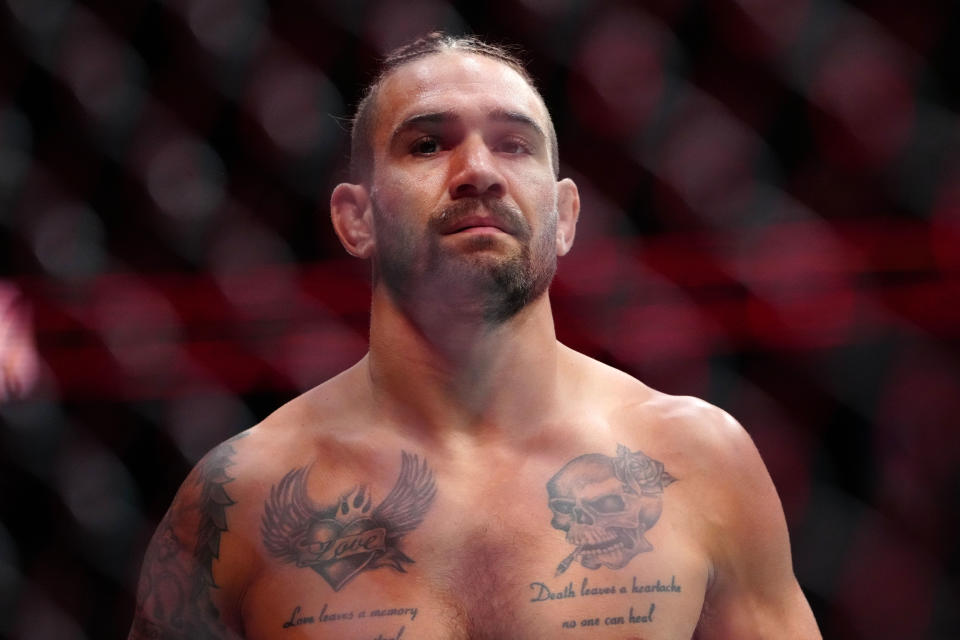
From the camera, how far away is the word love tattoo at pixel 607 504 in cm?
113

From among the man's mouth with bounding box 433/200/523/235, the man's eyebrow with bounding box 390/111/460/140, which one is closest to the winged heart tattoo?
the man's mouth with bounding box 433/200/523/235

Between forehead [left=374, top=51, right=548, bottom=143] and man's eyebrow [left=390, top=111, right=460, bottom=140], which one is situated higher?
forehead [left=374, top=51, right=548, bottom=143]

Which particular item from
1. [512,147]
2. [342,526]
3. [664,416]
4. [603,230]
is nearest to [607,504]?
[664,416]

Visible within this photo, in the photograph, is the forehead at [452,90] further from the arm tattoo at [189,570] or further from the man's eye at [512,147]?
the arm tattoo at [189,570]

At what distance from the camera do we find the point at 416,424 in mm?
1237

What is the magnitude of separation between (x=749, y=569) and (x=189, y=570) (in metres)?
0.57

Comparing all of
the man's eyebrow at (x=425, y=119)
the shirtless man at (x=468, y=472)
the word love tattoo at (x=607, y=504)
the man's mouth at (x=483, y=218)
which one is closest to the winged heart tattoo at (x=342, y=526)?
the shirtless man at (x=468, y=472)

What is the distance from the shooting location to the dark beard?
1168 millimetres

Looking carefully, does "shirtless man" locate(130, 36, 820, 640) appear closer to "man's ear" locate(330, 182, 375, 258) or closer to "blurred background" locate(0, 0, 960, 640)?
"man's ear" locate(330, 182, 375, 258)

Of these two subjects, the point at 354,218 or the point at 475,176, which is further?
the point at 354,218

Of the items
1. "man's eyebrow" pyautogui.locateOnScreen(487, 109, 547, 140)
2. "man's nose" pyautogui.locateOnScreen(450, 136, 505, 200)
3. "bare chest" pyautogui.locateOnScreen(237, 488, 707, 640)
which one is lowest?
"bare chest" pyautogui.locateOnScreen(237, 488, 707, 640)

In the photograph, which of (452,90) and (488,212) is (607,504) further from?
(452,90)

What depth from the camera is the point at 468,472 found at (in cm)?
120

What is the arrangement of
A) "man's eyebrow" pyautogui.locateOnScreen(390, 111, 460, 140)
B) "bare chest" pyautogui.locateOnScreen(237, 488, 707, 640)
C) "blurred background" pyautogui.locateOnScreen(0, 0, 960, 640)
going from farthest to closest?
"blurred background" pyautogui.locateOnScreen(0, 0, 960, 640), "man's eyebrow" pyautogui.locateOnScreen(390, 111, 460, 140), "bare chest" pyautogui.locateOnScreen(237, 488, 707, 640)
